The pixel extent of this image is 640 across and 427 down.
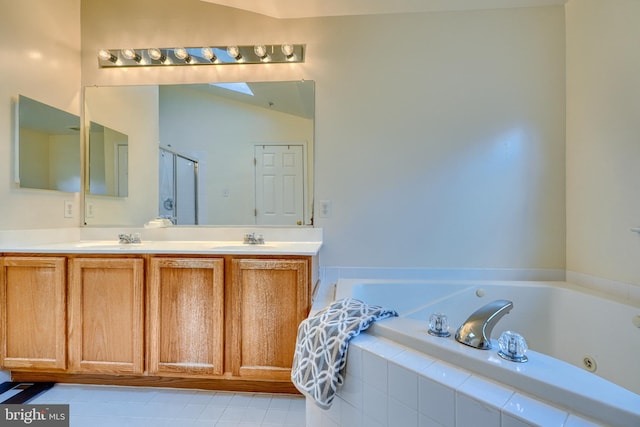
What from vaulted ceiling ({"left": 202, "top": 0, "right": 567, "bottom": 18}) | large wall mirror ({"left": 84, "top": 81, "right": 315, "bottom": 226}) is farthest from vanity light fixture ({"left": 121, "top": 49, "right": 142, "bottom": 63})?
vaulted ceiling ({"left": 202, "top": 0, "right": 567, "bottom": 18})

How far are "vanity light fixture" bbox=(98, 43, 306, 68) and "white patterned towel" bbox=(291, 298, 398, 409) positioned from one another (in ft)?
5.38

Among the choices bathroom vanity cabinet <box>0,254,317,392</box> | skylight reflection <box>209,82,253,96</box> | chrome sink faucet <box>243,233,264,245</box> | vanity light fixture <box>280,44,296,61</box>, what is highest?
vanity light fixture <box>280,44,296,61</box>

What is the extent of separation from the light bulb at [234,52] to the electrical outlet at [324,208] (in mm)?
1112

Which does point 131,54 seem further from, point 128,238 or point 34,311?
point 34,311

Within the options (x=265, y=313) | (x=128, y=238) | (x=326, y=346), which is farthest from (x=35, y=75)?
(x=326, y=346)

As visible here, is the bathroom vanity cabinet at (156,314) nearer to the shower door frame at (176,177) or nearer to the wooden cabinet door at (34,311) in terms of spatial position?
the wooden cabinet door at (34,311)

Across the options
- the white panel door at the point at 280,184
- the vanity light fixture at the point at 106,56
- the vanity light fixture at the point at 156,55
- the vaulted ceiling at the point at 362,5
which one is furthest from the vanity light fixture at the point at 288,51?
the vanity light fixture at the point at 106,56

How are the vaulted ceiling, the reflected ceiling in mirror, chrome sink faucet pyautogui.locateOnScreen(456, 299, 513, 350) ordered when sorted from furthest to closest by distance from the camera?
the reflected ceiling in mirror → the vaulted ceiling → chrome sink faucet pyautogui.locateOnScreen(456, 299, 513, 350)

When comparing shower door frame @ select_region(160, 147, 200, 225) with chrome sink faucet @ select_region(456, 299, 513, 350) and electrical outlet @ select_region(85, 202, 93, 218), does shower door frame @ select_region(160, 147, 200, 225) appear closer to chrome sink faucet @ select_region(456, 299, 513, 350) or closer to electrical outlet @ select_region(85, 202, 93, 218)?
electrical outlet @ select_region(85, 202, 93, 218)

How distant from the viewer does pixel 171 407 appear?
1.44 metres

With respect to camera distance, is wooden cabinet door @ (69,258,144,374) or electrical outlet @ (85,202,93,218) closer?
wooden cabinet door @ (69,258,144,374)

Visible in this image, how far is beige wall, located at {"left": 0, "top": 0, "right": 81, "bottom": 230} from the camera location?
62.8 inches
